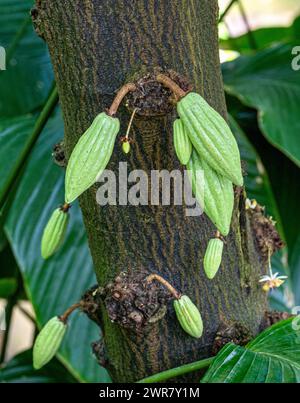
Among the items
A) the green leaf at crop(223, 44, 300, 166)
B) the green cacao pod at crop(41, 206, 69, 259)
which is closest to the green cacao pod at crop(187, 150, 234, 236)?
the green cacao pod at crop(41, 206, 69, 259)

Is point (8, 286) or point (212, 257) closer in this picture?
point (212, 257)

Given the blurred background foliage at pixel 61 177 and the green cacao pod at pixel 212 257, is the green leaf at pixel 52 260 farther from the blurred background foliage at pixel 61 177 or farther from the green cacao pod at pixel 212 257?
the green cacao pod at pixel 212 257

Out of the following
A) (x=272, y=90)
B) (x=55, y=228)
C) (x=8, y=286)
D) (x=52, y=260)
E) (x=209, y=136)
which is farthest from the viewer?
(x=8, y=286)

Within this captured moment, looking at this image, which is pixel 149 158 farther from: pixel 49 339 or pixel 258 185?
pixel 258 185

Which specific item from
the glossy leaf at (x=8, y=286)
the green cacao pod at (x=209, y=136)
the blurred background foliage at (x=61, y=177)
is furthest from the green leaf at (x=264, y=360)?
the glossy leaf at (x=8, y=286)

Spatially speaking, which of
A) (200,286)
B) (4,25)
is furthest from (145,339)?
(4,25)

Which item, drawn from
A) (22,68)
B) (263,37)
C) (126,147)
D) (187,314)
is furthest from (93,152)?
(263,37)
